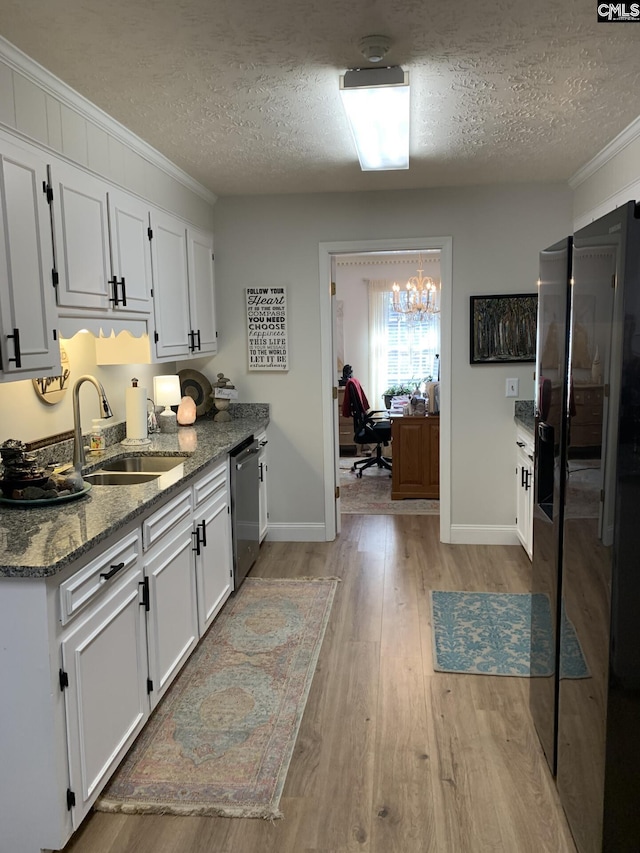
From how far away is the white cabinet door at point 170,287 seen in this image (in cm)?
365

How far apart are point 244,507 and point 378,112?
2333 millimetres

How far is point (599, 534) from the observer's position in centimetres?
181

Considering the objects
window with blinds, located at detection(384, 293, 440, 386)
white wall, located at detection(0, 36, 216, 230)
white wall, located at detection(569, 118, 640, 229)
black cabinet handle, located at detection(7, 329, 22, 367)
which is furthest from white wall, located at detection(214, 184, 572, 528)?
window with blinds, located at detection(384, 293, 440, 386)

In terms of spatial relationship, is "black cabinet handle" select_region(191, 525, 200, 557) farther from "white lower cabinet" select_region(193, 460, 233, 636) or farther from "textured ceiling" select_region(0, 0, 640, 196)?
"textured ceiling" select_region(0, 0, 640, 196)

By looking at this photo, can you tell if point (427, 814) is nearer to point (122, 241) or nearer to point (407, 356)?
point (122, 241)

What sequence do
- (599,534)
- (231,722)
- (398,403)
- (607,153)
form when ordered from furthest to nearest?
1. (398,403)
2. (607,153)
3. (231,722)
4. (599,534)

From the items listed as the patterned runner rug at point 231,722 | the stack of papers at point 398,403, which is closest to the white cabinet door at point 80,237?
the patterned runner rug at point 231,722

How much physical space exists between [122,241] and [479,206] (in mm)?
2569

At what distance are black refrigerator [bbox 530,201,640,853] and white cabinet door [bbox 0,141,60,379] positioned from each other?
5.90 feet

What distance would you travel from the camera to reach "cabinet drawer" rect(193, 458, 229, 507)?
3.24m

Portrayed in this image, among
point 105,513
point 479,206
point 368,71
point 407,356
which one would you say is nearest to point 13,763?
point 105,513

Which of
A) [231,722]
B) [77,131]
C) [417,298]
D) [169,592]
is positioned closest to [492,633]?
[231,722]

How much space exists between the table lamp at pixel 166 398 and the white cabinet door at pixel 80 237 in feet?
4.25

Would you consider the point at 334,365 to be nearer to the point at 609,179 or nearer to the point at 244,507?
the point at 244,507
